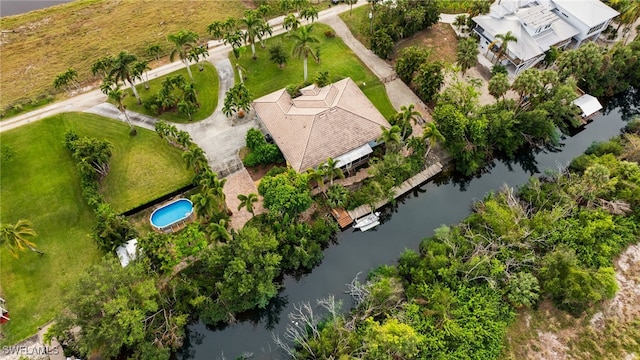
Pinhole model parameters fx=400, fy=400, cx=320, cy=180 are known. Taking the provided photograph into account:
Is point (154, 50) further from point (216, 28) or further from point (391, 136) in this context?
point (391, 136)

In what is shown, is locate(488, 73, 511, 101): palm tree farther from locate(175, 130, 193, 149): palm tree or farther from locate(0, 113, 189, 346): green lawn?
locate(0, 113, 189, 346): green lawn

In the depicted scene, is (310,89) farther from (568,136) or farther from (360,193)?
(568,136)

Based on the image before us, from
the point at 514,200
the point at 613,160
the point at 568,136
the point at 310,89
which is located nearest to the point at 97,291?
the point at 310,89

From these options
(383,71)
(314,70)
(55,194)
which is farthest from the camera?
(383,71)

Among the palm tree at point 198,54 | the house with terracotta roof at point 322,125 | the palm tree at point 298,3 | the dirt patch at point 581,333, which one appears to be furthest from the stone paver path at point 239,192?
the palm tree at point 298,3

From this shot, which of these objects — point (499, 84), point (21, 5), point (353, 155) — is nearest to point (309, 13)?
point (353, 155)

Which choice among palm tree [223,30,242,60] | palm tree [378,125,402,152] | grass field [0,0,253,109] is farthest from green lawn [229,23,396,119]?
grass field [0,0,253,109]
